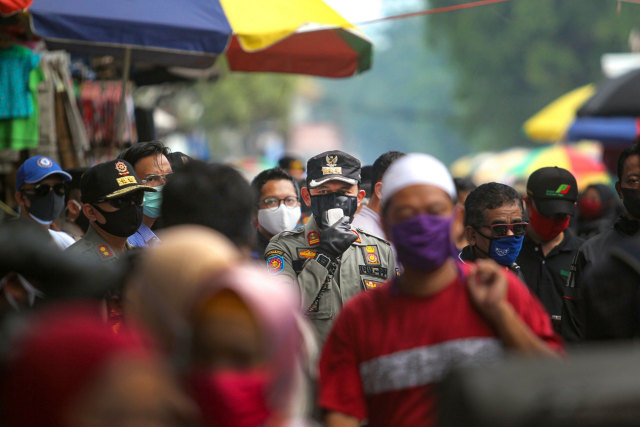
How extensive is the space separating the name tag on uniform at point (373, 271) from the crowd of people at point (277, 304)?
12 millimetres

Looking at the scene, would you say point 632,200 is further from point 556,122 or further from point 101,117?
point 556,122

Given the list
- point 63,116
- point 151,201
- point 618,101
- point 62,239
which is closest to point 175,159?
point 151,201

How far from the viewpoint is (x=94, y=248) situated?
520 cm

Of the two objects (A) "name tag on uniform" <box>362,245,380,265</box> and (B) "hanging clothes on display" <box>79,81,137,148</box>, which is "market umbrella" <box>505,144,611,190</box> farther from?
(A) "name tag on uniform" <box>362,245,380,265</box>

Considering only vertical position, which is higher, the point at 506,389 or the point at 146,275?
the point at 146,275

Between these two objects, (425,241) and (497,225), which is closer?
(425,241)

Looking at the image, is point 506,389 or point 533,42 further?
point 533,42

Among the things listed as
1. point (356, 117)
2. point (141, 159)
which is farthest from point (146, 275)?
point (356, 117)

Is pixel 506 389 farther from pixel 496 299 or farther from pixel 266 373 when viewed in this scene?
pixel 496 299

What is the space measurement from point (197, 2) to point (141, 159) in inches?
68.9

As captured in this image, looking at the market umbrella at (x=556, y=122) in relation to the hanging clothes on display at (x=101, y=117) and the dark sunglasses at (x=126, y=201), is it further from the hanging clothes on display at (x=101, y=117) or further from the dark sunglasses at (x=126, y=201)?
the dark sunglasses at (x=126, y=201)

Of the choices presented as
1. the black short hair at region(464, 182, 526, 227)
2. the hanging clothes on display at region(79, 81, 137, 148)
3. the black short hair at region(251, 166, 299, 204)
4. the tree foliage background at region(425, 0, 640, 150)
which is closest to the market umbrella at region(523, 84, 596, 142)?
the hanging clothes on display at region(79, 81, 137, 148)

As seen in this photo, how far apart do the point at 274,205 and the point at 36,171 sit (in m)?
1.86

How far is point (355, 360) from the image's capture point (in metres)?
3.38
